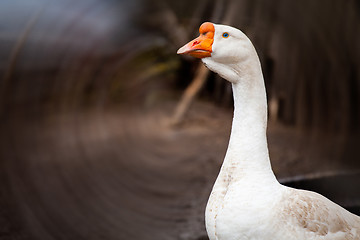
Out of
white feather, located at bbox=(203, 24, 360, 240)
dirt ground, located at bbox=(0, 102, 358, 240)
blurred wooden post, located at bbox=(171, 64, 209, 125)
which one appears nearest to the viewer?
white feather, located at bbox=(203, 24, 360, 240)

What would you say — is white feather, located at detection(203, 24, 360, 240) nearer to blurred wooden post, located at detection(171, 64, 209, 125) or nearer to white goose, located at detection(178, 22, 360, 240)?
white goose, located at detection(178, 22, 360, 240)

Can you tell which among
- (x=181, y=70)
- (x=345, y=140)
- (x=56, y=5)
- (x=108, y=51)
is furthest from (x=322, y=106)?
(x=56, y=5)

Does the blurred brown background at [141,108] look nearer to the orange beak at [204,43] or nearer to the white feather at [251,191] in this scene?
the white feather at [251,191]

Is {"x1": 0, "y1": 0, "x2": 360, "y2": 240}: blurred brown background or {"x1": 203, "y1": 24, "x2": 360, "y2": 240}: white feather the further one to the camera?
{"x1": 0, "y1": 0, "x2": 360, "y2": 240}: blurred brown background

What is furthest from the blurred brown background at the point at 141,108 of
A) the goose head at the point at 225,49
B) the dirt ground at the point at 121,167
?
the goose head at the point at 225,49

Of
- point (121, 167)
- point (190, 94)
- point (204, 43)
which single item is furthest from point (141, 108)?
point (204, 43)

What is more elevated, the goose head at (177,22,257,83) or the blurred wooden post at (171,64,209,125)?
the goose head at (177,22,257,83)

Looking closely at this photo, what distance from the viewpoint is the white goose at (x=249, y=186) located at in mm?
929

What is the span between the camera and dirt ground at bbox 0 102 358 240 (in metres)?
1.74

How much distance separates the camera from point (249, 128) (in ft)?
3.23

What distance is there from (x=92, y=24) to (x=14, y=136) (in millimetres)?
687

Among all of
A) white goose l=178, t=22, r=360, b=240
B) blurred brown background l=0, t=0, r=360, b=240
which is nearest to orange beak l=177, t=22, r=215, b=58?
white goose l=178, t=22, r=360, b=240

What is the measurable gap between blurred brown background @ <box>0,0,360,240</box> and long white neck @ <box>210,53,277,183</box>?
29.5 inches

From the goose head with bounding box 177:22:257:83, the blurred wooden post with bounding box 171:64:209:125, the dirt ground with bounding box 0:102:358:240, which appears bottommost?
the dirt ground with bounding box 0:102:358:240
